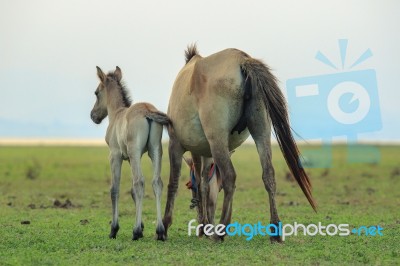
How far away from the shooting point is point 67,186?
2689cm

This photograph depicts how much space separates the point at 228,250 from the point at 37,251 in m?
2.49

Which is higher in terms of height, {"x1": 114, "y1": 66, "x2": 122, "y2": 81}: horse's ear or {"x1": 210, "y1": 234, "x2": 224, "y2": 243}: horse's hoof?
{"x1": 114, "y1": 66, "x2": 122, "y2": 81}: horse's ear

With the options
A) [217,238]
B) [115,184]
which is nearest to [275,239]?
[217,238]

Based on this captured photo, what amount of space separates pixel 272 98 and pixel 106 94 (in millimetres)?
3667

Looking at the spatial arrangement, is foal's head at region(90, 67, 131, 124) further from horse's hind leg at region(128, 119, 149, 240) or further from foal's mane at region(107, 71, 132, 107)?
horse's hind leg at region(128, 119, 149, 240)

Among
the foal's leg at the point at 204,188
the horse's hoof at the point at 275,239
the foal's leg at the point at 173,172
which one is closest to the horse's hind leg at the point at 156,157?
the foal's leg at the point at 173,172

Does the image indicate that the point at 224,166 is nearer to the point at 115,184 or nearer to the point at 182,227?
the point at 115,184

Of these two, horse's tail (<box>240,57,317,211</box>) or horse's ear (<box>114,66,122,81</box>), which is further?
horse's ear (<box>114,66,122,81</box>)

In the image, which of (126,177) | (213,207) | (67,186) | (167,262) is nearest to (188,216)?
(213,207)

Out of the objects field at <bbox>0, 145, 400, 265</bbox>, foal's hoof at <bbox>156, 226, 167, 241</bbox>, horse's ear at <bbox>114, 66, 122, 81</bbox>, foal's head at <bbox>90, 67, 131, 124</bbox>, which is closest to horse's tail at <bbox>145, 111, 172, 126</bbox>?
foal's head at <bbox>90, 67, 131, 124</bbox>

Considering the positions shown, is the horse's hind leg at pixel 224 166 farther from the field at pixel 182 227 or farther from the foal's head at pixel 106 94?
the foal's head at pixel 106 94

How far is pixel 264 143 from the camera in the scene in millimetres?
10867

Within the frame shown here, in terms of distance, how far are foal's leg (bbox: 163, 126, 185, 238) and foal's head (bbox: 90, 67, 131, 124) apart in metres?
1.33

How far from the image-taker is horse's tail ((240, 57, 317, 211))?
35.1 ft
